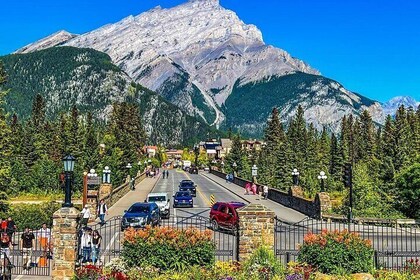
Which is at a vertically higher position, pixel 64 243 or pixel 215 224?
pixel 215 224

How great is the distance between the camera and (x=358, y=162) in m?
98.0

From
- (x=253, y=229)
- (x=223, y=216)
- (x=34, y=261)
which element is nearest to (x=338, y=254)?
(x=253, y=229)

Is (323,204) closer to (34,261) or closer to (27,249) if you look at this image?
(34,261)

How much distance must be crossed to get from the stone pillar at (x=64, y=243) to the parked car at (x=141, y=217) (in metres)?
12.2

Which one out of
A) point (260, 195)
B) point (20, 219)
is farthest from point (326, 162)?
point (20, 219)

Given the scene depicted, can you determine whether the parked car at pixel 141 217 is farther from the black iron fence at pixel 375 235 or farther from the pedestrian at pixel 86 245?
the pedestrian at pixel 86 245

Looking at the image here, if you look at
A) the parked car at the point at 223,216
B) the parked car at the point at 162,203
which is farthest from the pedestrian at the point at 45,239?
the parked car at the point at 162,203

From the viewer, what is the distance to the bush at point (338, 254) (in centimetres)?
1473

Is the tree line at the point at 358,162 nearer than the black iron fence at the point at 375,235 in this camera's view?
No

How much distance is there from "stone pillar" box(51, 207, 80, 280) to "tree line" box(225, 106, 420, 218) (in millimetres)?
23372

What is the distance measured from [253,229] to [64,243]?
18.4ft

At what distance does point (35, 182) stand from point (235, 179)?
28.1 metres

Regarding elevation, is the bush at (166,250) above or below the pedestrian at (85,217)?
below

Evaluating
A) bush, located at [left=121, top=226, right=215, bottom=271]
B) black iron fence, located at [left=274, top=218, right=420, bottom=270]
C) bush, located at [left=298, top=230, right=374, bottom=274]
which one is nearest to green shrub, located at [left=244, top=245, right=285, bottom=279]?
bush, located at [left=298, top=230, right=374, bottom=274]
